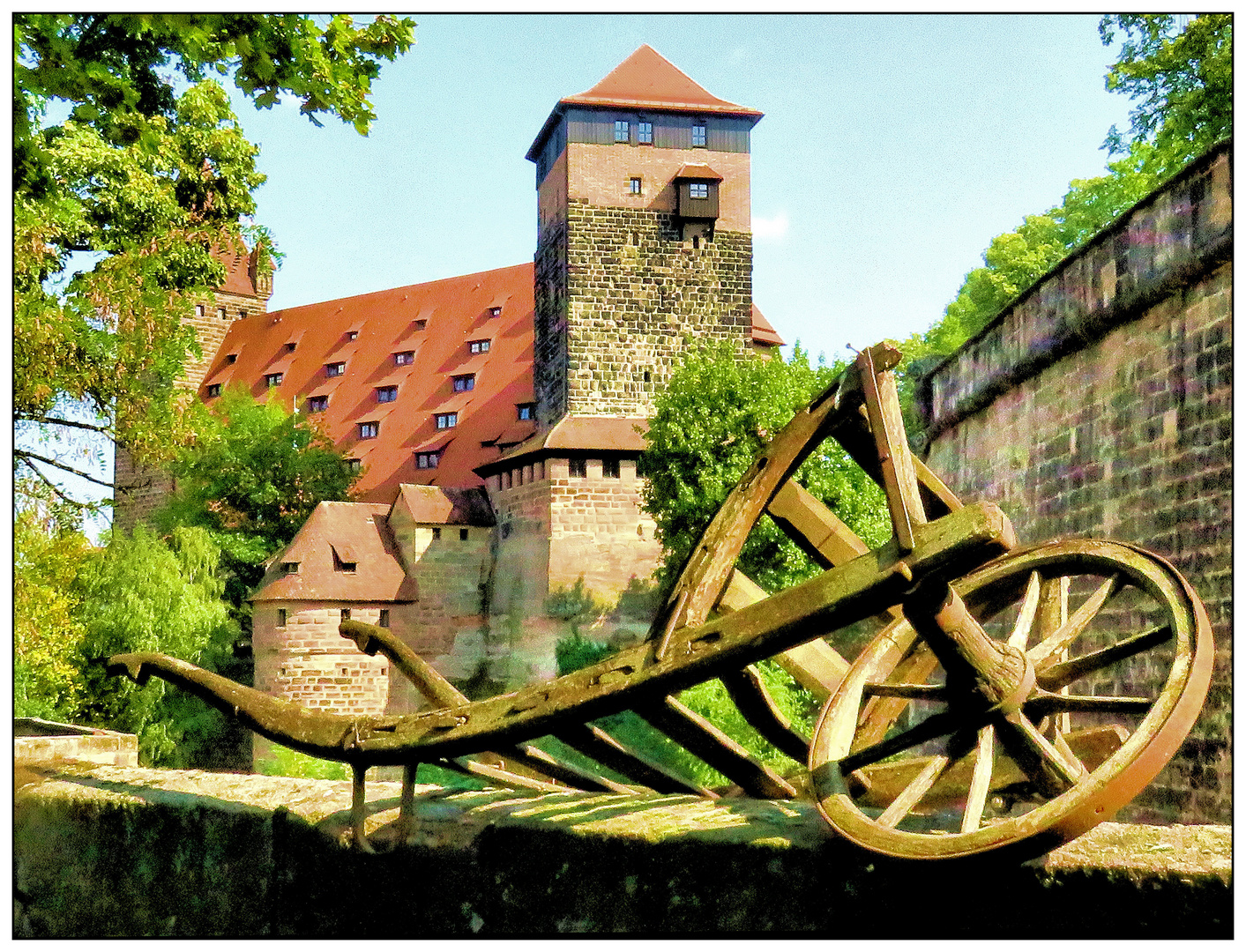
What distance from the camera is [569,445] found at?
1404 inches

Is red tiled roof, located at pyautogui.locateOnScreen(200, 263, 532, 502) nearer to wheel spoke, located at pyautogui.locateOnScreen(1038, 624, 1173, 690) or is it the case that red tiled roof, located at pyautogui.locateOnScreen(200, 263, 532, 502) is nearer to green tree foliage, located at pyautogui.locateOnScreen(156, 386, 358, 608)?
green tree foliage, located at pyautogui.locateOnScreen(156, 386, 358, 608)

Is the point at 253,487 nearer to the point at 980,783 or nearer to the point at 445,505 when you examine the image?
the point at 445,505

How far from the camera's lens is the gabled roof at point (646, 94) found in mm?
37844

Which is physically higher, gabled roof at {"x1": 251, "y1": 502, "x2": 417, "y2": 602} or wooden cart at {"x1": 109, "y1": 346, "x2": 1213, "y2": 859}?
wooden cart at {"x1": 109, "y1": 346, "x2": 1213, "y2": 859}

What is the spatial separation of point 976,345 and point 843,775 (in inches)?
305

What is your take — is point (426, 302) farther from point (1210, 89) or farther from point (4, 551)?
point (4, 551)

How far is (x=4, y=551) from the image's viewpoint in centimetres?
472

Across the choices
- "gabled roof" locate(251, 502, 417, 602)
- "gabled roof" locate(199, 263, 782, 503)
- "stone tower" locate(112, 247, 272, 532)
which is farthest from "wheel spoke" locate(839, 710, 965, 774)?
"stone tower" locate(112, 247, 272, 532)

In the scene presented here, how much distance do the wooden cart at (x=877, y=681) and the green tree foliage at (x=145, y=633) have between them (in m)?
28.5

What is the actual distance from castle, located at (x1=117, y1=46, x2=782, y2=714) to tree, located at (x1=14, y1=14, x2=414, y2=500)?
20.0m

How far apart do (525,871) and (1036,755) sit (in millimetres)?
1105

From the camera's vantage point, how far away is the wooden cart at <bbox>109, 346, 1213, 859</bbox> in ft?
7.07

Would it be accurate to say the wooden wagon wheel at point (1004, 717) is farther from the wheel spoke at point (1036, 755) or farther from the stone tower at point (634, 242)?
the stone tower at point (634, 242)

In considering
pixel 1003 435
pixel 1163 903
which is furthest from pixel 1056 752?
pixel 1003 435
